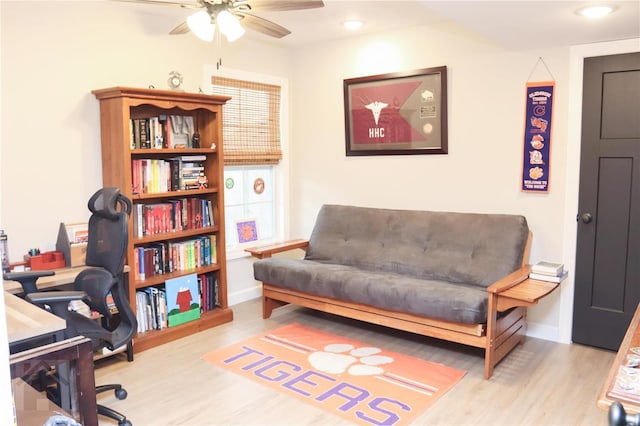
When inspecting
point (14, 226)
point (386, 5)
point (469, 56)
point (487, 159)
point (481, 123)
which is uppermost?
point (386, 5)

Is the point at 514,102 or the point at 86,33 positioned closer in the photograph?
the point at 86,33

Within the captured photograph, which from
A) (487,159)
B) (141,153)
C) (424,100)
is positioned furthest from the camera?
(424,100)

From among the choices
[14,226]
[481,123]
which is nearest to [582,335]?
[481,123]

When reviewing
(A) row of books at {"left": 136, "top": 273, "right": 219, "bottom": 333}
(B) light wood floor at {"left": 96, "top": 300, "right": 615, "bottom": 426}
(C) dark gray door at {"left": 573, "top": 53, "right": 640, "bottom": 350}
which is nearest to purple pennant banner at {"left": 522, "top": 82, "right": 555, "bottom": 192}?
(C) dark gray door at {"left": 573, "top": 53, "right": 640, "bottom": 350}

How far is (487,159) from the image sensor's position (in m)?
3.84

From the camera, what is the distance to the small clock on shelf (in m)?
3.84

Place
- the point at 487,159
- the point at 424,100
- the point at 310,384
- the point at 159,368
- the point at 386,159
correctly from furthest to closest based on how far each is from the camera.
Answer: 1. the point at 386,159
2. the point at 424,100
3. the point at 487,159
4. the point at 159,368
5. the point at 310,384

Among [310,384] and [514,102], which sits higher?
[514,102]

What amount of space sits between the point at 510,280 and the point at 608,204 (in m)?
0.90

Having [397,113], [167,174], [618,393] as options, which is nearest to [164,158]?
[167,174]

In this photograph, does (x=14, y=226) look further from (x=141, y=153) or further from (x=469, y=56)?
(x=469, y=56)

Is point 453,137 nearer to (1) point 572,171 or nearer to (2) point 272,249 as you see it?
(1) point 572,171

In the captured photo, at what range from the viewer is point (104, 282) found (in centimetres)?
243

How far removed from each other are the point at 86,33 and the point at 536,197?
3.30 m
